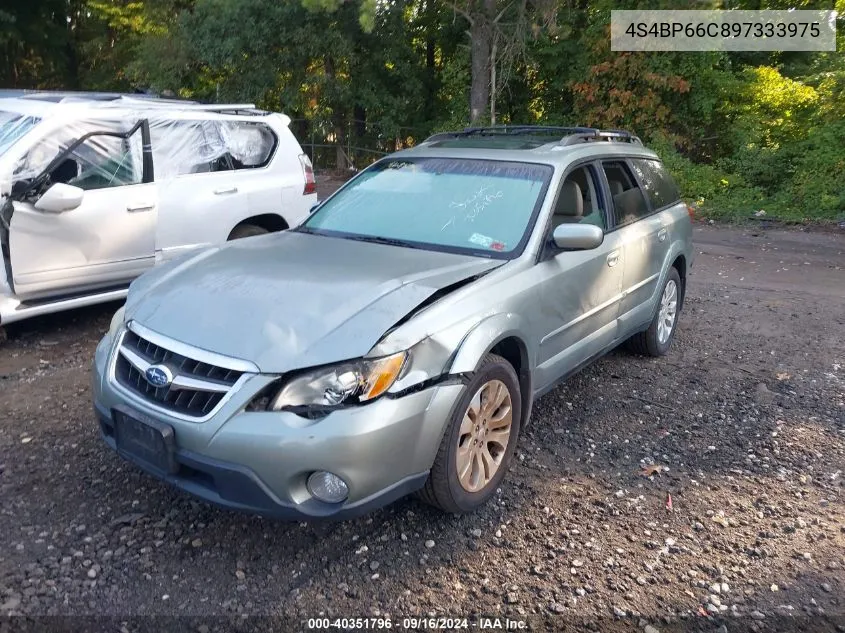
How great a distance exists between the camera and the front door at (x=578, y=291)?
3.84 meters

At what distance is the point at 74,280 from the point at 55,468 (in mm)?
2139

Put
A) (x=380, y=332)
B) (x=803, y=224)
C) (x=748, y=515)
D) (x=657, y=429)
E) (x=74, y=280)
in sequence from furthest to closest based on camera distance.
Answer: (x=803, y=224)
(x=74, y=280)
(x=657, y=429)
(x=748, y=515)
(x=380, y=332)

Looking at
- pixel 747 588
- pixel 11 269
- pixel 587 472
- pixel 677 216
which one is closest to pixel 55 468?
pixel 11 269

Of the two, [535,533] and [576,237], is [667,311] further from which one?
[535,533]

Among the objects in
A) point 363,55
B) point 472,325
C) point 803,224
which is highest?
point 363,55

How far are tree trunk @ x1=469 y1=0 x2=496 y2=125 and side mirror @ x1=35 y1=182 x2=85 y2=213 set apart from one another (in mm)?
12061

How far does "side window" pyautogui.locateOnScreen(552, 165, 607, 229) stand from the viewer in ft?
13.7

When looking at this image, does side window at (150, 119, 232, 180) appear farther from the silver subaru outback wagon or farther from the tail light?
the silver subaru outback wagon

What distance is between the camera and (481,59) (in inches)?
625

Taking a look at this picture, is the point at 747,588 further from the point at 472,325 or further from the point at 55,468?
the point at 55,468

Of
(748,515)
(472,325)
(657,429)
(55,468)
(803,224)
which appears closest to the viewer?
(472,325)

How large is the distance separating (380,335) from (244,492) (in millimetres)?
793

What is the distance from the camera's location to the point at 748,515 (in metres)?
3.48

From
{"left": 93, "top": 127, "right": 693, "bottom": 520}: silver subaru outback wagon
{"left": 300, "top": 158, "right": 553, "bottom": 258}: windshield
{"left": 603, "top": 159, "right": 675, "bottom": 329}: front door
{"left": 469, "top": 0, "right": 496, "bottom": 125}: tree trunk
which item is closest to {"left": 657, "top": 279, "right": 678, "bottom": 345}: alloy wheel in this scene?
{"left": 603, "top": 159, "right": 675, "bottom": 329}: front door
